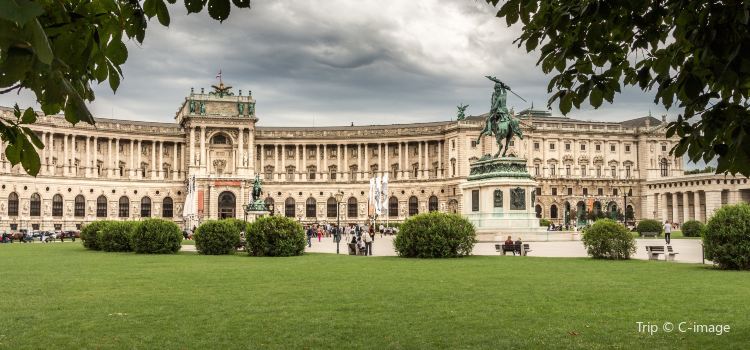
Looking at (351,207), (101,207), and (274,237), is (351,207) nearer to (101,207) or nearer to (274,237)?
(101,207)

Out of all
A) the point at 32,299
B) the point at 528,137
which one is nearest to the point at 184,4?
the point at 32,299

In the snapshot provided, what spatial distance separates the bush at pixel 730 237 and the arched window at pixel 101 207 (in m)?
86.1

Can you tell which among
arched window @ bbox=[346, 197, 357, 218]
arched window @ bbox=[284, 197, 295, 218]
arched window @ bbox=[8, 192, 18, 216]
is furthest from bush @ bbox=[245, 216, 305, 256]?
arched window @ bbox=[284, 197, 295, 218]

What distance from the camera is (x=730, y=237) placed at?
21906 mm

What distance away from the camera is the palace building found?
92.3m

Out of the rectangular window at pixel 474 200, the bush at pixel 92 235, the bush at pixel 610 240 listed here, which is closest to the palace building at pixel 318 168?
the bush at pixel 92 235

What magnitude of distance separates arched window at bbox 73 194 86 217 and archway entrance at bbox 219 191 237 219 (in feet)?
58.7

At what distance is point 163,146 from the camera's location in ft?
328

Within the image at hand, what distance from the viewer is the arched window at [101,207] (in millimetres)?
93875

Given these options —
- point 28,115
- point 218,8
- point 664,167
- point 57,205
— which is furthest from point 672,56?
point 664,167

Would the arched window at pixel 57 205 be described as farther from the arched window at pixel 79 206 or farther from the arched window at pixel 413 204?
the arched window at pixel 413 204

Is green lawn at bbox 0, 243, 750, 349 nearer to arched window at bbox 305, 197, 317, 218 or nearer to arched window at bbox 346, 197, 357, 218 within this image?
arched window at bbox 346, 197, 357, 218

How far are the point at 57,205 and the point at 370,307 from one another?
87.9m

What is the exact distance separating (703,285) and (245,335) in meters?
11.9
